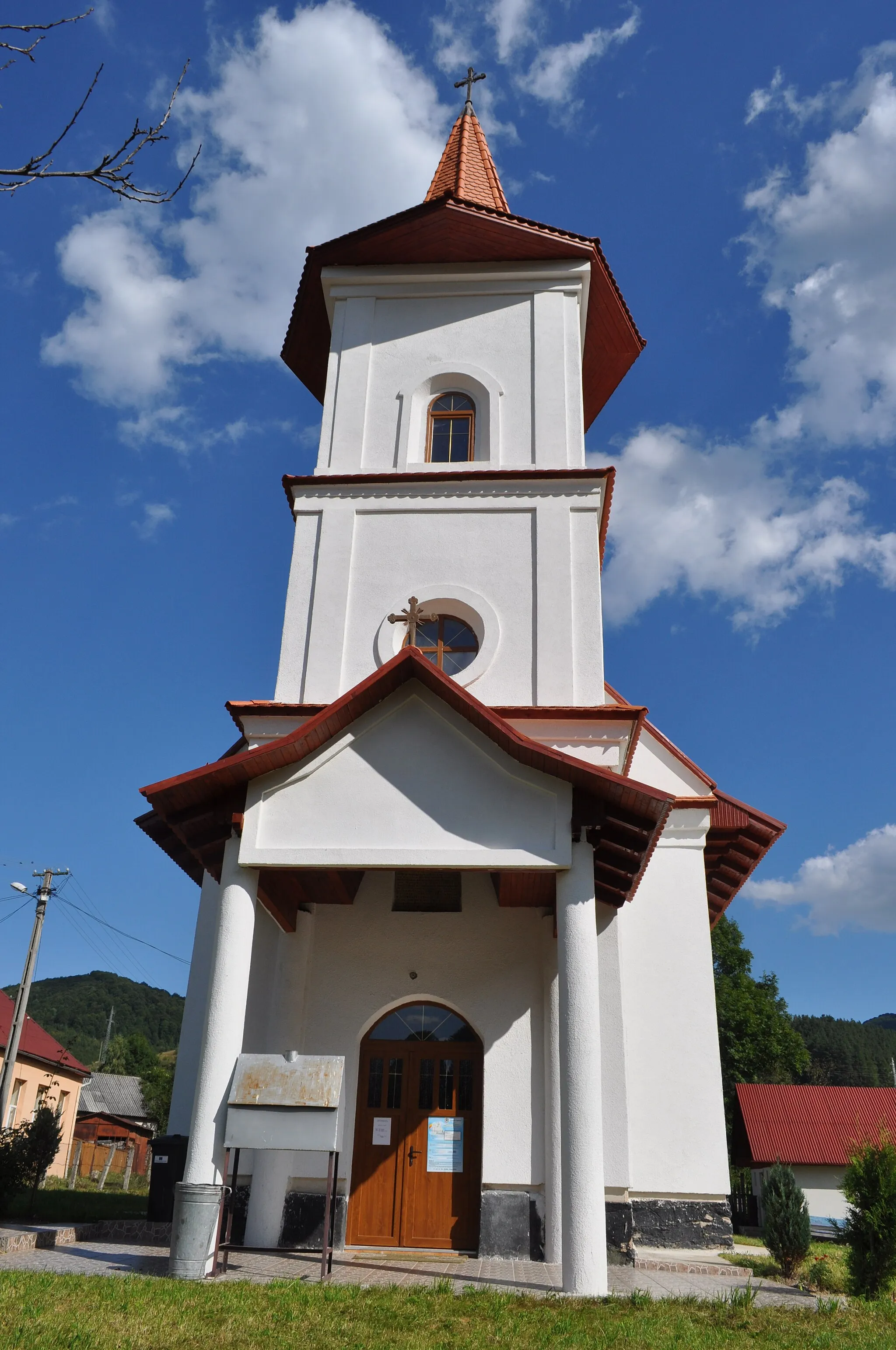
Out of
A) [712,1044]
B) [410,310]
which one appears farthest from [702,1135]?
[410,310]

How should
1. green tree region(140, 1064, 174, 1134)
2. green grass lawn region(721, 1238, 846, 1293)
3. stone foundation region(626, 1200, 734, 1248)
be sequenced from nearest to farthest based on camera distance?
green grass lawn region(721, 1238, 846, 1293)
stone foundation region(626, 1200, 734, 1248)
green tree region(140, 1064, 174, 1134)

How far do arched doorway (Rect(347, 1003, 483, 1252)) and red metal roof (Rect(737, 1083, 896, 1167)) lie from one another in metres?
19.6

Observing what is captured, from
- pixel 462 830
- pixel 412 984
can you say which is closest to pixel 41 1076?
pixel 412 984

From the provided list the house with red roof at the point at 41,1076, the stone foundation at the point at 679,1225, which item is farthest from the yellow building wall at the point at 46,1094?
the stone foundation at the point at 679,1225

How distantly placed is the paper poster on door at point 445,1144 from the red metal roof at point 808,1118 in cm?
1965

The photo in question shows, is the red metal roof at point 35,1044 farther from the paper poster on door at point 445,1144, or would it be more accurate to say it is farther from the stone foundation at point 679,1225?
the stone foundation at point 679,1225

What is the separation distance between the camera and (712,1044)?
1313cm

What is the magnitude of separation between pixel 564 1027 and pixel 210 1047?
10.7 ft

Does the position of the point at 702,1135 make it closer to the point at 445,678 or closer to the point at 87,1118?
the point at 445,678

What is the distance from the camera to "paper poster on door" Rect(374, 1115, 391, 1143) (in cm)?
1186

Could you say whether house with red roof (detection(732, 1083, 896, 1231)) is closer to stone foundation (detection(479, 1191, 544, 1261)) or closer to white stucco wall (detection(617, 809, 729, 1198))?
white stucco wall (detection(617, 809, 729, 1198))

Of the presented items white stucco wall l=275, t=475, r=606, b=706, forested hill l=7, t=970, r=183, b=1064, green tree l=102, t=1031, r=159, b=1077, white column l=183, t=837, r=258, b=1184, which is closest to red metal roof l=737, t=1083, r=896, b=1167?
white stucco wall l=275, t=475, r=606, b=706

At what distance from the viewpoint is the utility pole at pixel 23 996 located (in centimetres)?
2370

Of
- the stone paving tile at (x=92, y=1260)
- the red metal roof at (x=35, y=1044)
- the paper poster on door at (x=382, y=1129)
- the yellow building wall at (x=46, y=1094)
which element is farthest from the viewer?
the yellow building wall at (x=46, y=1094)
